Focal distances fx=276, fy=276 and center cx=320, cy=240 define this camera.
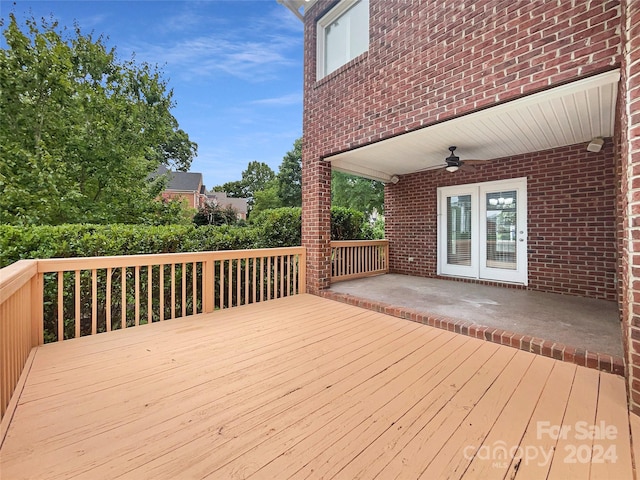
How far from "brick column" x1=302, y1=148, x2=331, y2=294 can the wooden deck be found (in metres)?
2.02

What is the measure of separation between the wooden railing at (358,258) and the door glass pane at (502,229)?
220cm

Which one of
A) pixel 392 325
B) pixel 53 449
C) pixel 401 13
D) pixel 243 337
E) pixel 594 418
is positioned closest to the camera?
pixel 53 449

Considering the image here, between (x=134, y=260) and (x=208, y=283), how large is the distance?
→ 3.07 feet

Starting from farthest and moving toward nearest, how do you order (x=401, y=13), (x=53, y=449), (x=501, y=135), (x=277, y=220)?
1. (x=277, y=220)
2. (x=501, y=135)
3. (x=401, y=13)
4. (x=53, y=449)

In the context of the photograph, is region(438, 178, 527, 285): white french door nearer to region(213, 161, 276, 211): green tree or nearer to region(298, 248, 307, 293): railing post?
region(298, 248, 307, 293): railing post

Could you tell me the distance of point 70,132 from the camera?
6.01m

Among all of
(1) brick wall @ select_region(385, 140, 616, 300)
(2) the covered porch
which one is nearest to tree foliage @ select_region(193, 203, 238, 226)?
(2) the covered porch

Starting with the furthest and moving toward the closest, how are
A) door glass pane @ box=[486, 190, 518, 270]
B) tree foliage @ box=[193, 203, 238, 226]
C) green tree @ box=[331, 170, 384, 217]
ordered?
green tree @ box=[331, 170, 384, 217]
tree foliage @ box=[193, 203, 238, 226]
door glass pane @ box=[486, 190, 518, 270]

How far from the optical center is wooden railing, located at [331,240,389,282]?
18.8 feet

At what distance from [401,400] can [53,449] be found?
6.10 ft

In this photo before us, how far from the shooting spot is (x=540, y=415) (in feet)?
5.28

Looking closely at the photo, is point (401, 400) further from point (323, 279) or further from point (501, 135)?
point (501, 135)

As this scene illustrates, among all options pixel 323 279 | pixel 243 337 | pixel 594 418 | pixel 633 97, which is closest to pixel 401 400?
pixel 594 418

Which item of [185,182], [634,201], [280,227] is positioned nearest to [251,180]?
[185,182]
